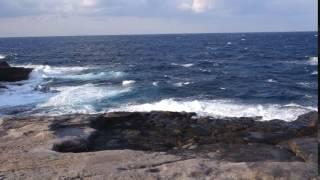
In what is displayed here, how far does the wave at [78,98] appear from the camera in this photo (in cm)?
2844

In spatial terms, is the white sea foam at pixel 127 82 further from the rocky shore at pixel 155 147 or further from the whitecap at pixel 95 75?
the rocky shore at pixel 155 147

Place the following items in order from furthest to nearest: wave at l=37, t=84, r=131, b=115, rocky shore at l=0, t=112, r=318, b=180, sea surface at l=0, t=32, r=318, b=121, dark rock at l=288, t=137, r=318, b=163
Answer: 1. sea surface at l=0, t=32, r=318, b=121
2. wave at l=37, t=84, r=131, b=115
3. dark rock at l=288, t=137, r=318, b=163
4. rocky shore at l=0, t=112, r=318, b=180

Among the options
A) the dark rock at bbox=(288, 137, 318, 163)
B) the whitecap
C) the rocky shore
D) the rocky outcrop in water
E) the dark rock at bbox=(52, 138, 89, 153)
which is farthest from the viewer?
the whitecap

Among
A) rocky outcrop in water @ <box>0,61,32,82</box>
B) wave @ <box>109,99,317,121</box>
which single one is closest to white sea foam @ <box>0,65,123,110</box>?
rocky outcrop in water @ <box>0,61,32,82</box>

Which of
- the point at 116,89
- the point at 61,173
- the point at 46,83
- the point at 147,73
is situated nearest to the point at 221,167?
the point at 61,173

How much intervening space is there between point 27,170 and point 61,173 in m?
1.02

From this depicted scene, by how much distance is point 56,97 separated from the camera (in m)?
33.2

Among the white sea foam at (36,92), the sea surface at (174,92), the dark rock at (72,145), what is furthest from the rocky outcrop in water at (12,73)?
the dark rock at (72,145)

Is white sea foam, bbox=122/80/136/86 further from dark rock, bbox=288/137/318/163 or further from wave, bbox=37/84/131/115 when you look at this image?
dark rock, bbox=288/137/318/163

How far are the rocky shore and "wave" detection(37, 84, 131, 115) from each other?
28.8 ft

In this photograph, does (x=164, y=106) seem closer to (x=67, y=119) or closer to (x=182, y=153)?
(x=67, y=119)

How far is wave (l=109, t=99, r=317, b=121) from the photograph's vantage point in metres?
26.2

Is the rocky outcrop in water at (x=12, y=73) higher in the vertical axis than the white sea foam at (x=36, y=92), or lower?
higher

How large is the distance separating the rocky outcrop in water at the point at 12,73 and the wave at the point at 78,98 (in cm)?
673
